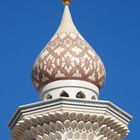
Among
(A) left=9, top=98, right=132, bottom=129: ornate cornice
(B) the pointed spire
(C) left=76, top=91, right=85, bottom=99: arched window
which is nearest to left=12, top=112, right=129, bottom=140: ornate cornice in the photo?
(A) left=9, top=98, right=132, bottom=129: ornate cornice

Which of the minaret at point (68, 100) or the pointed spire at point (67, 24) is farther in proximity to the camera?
the pointed spire at point (67, 24)

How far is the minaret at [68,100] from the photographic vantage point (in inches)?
945

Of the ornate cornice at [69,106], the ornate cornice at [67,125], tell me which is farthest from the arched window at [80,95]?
the ornate cornice at [67,125]

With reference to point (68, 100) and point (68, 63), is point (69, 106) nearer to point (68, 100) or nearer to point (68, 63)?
point (68, 100)

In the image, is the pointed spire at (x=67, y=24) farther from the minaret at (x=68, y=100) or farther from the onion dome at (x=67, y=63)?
the onion dome at (x=67, y=63)

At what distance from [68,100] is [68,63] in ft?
4.40

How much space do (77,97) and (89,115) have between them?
109cm

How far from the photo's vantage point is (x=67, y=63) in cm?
2491

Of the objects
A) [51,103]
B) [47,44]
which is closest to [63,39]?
[47,44]

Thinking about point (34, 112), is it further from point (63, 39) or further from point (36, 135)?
point (63, 39)

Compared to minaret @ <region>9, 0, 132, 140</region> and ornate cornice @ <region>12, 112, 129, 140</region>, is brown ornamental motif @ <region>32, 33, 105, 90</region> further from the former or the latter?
ornate cornice @ <region>12, 112, 129, 140</region>

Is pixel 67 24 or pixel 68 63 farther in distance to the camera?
pixel 67 24

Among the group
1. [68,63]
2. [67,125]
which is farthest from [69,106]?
[68,63]

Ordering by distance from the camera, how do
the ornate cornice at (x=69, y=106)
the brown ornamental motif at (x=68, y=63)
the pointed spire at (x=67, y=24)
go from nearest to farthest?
the ornate cornice at (x=69, y=106), the brown ornamental motif at (x=68, y=63), the pointed spire at (x=67, y=24)
